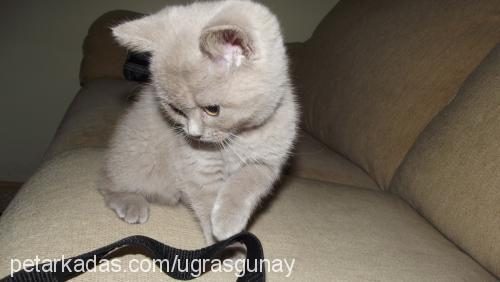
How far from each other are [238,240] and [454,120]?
2.27ft

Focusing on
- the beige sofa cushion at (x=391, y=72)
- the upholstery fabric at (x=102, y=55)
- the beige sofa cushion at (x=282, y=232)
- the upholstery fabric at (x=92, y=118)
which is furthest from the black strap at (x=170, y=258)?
the upholstery fabric at (x=102, y=55)

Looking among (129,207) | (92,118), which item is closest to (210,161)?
(129,207)

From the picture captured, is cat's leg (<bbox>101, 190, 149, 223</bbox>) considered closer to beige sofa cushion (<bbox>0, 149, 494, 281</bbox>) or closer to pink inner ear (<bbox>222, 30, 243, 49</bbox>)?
beige sofa cushion (<bbox>0, 149, 494, 281</bbox>)

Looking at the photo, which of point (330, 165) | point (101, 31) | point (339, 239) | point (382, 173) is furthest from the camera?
point (101, 31)

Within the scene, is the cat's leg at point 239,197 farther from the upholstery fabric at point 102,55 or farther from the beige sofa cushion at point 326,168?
the upholstery fabric at point 102,55

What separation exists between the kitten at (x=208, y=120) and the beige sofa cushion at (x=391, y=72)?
487 millimetres

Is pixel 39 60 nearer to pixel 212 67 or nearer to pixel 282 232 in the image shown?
pixel 212 67

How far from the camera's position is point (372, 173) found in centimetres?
143

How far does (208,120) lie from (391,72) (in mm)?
822

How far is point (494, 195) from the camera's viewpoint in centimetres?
89

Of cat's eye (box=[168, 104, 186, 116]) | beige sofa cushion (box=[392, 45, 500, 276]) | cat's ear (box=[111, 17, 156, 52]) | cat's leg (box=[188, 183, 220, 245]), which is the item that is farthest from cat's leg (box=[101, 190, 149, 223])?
beige sofa cushion (box=[392, 45, 500, 276])

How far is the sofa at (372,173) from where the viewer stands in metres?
0.84

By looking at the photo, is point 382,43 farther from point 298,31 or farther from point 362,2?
point 298,31

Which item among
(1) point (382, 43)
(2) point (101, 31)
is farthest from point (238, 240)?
(2) point (101, 31)
